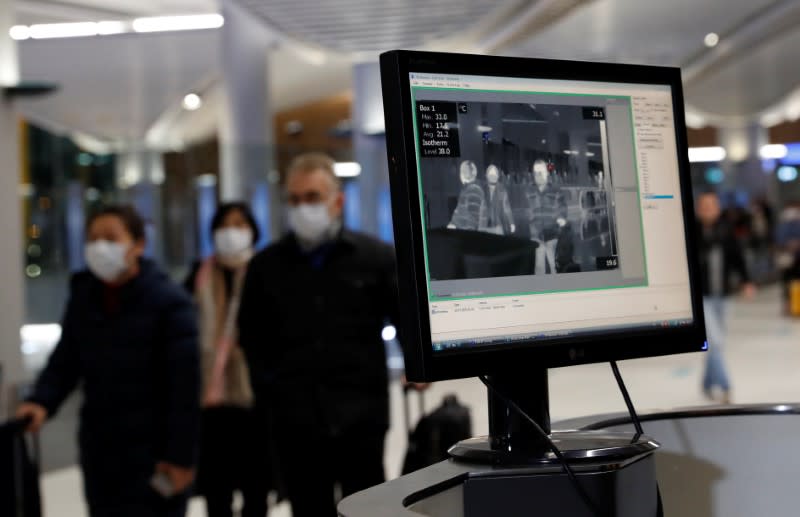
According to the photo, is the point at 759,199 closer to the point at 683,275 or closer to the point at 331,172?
the point at 331,172

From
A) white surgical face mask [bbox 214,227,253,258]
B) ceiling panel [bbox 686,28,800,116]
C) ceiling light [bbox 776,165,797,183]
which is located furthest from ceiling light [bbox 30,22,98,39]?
ceiling light [bbox 776,165,797,183]

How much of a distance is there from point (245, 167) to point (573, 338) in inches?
369

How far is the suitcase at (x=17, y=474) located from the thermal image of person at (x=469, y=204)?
10.3 feet

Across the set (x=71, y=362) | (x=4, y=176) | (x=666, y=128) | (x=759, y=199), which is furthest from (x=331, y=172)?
(x=759, y=199)

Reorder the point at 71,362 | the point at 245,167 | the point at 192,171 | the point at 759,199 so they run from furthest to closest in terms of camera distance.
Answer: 1. the point at 759,199
2. the point at 245,167
3. the point at 192,171
4. the point at 71,362

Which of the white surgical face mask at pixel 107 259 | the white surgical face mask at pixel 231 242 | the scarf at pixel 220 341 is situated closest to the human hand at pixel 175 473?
the white surgical face mask at pixel 107 259

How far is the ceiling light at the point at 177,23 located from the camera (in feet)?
53.1

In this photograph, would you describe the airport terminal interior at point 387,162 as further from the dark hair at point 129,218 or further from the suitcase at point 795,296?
the dark hair at point 129,218

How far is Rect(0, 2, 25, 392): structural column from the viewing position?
7371mm

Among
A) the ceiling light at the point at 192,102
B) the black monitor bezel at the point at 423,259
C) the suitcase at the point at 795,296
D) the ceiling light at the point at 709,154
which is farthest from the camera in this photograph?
the ceiling light at the point at 709,154

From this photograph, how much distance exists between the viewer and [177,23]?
1628 centimetres

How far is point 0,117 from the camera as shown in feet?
24.2

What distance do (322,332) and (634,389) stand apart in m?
6.89

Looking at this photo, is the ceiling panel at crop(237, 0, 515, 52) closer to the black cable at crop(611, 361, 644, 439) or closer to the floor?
the floor
